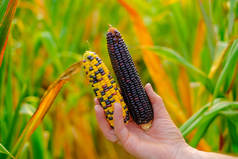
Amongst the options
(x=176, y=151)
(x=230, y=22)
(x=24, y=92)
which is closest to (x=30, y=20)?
(x=24, y=92)

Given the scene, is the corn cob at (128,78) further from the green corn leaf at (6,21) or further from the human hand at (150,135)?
the green corn leaf at (6,21)

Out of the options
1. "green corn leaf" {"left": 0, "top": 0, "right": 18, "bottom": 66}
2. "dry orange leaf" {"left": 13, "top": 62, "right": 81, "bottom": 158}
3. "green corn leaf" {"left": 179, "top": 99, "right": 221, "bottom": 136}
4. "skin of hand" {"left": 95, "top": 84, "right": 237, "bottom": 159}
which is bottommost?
"green corn leaf" {"left": 179, "top": 99, "right": 221, "bottom": 136}

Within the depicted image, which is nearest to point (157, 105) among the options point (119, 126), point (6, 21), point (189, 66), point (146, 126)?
point (146, 126)

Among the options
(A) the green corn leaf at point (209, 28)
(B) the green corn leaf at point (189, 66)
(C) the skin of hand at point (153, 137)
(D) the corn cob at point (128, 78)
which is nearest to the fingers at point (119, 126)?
(C) the skin of hand at point (153, 137)

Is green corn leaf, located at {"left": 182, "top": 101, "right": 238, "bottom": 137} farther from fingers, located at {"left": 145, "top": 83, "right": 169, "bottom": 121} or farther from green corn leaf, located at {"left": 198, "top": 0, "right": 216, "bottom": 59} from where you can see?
green corn leaf, located at {"left": 198, "top": 0, "right": 216, "bottom": 59}

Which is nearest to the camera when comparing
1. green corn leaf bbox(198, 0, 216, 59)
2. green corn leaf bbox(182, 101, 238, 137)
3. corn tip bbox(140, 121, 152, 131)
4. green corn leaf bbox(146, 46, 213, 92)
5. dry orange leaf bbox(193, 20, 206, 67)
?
corn tip bbox(140, 121, 152, 131)

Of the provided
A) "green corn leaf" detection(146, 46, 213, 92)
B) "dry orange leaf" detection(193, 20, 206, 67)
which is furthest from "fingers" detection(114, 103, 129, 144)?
"dry orange leaf" detection(193, 20, 206, 67)

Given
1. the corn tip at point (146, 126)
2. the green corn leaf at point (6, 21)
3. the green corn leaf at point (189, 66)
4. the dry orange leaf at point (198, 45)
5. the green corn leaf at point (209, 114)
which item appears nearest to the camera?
the green corn leaf at point (6, 21)
